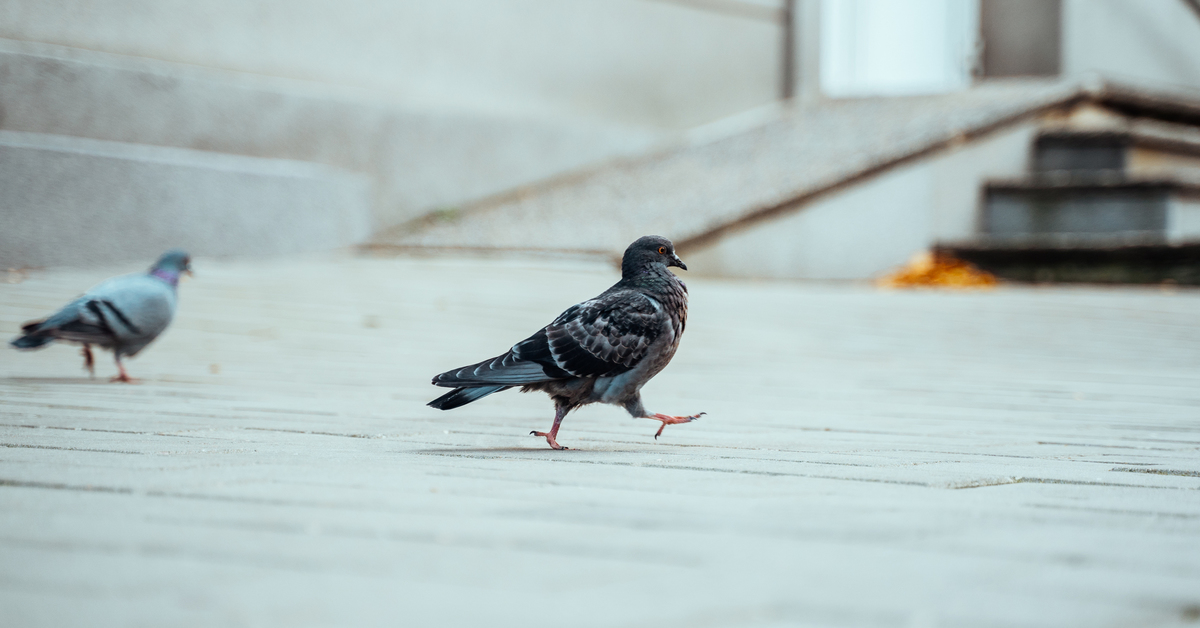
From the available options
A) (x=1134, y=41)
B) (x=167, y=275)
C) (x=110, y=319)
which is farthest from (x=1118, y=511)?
(x=1134, y=41)

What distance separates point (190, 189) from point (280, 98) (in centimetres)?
167

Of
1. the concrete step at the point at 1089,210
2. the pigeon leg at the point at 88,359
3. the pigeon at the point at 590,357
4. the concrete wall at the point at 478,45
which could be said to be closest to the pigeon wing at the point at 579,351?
the pigeon at the point at 590,357

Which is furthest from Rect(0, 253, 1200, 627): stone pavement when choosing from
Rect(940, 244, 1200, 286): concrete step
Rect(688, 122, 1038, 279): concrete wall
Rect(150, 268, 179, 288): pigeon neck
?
Rect(688, 122, 1038, 279): concrete wall

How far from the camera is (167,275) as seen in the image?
19.8 feet

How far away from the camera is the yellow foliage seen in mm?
11453

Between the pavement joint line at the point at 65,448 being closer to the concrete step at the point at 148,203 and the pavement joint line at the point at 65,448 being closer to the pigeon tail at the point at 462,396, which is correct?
the pigeon tail at the point at 462,396

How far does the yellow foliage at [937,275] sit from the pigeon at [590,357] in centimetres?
850

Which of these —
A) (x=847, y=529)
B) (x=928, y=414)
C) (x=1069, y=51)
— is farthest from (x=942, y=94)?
(x=847, y=529)

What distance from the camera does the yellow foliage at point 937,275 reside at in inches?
451

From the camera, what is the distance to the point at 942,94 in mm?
15109

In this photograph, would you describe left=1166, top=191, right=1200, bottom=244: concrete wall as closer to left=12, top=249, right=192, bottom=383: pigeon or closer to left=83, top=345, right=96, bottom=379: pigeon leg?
left=12, top=249, right=192, bottom=383: pigeon

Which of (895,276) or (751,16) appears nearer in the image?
(895,276)

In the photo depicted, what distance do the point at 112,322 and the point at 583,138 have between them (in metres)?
9.29

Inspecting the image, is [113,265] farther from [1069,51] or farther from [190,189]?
[1069,51]
